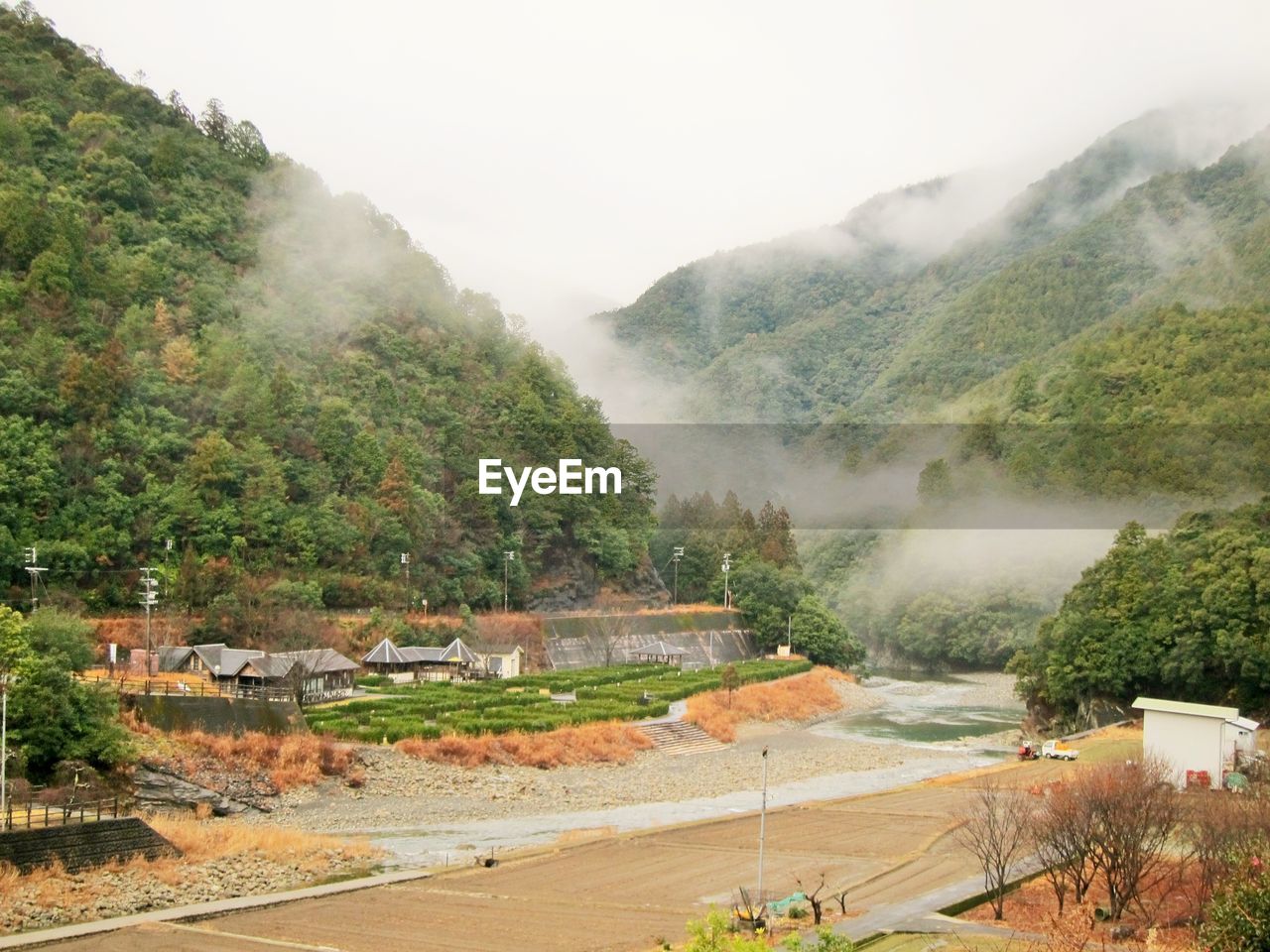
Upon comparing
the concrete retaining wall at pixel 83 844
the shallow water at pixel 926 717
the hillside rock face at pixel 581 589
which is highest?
the hillside rock face at pixel 581 589

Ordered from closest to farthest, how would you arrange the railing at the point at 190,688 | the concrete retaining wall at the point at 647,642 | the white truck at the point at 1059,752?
the railing at the point at 190,688 → the white truck at the point at 1059,752 → the concrete retaining wall at the point at 647,642

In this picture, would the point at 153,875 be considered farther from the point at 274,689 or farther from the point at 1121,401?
the point at 1121,401

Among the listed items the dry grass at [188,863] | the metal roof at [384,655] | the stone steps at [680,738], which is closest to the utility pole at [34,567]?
the metal roof at [384,655]

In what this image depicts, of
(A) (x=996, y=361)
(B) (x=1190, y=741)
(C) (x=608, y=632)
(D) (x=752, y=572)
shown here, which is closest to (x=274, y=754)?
(B) (x=1190, y=741)

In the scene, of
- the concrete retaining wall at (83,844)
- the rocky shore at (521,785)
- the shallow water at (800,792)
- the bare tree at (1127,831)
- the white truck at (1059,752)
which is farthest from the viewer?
the white truck at (1059,752)

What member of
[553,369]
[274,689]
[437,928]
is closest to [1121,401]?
[553,369]

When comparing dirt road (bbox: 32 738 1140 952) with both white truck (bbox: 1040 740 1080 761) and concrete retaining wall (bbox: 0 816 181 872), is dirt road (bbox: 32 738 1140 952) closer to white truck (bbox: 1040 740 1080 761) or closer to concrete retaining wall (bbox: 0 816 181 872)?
concrete retaining wall (bbox: 0 816 181 872)

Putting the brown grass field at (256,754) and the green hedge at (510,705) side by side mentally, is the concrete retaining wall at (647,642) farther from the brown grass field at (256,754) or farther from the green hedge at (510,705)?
the brown grass field at (256,754)
